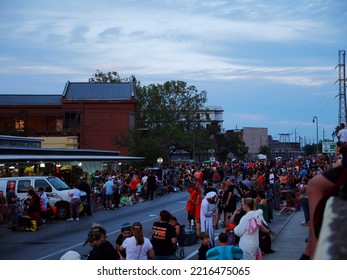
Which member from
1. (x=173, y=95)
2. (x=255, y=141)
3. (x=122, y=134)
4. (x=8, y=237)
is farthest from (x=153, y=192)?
(x=255, y=141)

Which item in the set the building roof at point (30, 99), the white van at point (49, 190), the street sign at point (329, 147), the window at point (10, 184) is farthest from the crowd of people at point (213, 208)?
the building roof at point (30, 99)

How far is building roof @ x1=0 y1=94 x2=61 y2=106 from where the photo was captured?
80.8 meters

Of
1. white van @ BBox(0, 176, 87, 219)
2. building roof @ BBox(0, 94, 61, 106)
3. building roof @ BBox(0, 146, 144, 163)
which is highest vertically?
building roof @ BBox(0, 94, 61, 106)

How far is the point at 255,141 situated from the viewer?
182 meters

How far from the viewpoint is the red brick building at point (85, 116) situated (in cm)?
7469

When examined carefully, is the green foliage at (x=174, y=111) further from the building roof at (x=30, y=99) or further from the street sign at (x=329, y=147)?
the street sign at (x=329, y=147)

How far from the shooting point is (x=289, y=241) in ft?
55.1

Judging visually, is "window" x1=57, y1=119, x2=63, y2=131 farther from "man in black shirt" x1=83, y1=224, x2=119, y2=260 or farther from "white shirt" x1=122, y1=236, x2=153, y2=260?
→ "man in black shirt" x1=83, y1=224, x2=119, y2=260

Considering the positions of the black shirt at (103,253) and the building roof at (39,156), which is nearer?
the black shirt at (103,253)

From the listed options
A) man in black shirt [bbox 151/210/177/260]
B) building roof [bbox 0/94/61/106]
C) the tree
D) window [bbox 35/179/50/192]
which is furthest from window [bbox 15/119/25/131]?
man in black shirt [bbox 151/210/177/260]

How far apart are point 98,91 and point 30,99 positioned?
1073 centimetres

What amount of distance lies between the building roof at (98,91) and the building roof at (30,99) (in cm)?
295
